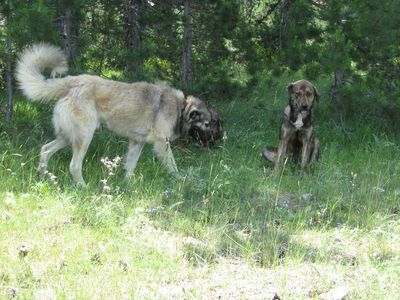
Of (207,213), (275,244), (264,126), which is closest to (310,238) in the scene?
(275,244)

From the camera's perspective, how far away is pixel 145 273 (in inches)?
141

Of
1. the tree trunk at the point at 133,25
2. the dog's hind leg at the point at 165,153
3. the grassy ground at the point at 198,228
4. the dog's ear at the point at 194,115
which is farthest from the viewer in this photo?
the tree trunk at the point at 133,25

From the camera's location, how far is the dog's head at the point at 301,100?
663 centimetres

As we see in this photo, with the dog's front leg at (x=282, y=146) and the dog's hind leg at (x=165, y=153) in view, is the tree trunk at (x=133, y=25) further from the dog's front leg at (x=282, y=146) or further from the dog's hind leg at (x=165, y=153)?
the dog's front leg at (x=282, y=146)

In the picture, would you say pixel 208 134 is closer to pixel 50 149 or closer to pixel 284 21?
pixel 50 149

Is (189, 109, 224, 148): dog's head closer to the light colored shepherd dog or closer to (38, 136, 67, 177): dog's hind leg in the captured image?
the light colored shepherd dog

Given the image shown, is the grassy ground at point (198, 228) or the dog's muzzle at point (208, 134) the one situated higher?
the dog's muzzle at point (208, 134)

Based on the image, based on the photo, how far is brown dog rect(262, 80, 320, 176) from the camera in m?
6.65

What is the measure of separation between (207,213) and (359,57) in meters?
4.72

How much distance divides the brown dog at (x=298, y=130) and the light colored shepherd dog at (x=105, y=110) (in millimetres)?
975

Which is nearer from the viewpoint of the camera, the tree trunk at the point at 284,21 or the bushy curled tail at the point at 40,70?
the bushy curled tail at the point at 40,70

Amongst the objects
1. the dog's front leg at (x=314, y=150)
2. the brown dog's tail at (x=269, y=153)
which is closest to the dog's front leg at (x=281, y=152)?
the brown dog's tail at (x=269, y=153)

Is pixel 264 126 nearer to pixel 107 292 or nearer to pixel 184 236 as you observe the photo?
pixel 184 236

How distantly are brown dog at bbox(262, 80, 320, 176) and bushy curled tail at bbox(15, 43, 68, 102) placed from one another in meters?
2.68
